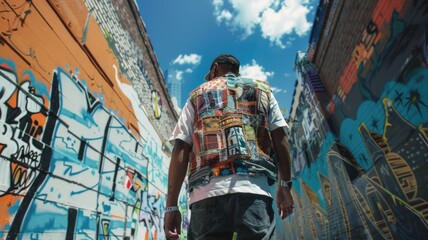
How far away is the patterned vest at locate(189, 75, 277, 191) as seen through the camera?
53.5 inches

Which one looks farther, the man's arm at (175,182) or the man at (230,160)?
the man's arm at (175,182)

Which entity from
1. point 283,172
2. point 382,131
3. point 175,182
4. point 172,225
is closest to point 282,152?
point 283,172

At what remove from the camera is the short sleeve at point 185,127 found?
1.57 metres

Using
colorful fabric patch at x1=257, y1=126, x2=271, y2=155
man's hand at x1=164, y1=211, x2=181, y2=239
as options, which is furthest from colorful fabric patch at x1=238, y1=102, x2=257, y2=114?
man's hand at x1=164, y1=211, x2=181, y2=239

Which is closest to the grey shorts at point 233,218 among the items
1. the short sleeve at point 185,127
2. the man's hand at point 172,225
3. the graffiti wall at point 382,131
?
the man's hand at point 172,225

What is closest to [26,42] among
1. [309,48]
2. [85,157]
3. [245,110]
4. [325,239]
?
[85,157]

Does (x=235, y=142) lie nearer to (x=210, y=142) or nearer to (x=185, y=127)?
(x=210, y=142)

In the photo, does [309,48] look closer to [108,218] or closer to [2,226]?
[108,218]

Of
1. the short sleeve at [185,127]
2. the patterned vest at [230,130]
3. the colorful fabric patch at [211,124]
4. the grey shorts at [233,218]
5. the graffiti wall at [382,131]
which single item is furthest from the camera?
the graffiti wall at [382,131]

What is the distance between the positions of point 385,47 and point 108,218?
16.8 feet

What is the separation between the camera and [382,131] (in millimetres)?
4445

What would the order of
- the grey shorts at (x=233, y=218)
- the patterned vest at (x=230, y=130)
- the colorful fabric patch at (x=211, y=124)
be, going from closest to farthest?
1. the grey shorts at (x=233, y=218)
2. the patterned vest at (x=230, y=130)
3. the colorful fabric patch at (x=211, y=124)

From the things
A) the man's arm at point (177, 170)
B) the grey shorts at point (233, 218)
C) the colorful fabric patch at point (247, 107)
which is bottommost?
the grey shorts at point (233, 218)

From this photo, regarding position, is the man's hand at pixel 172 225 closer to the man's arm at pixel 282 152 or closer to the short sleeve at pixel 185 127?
the short sleeve at pixel 185 127
